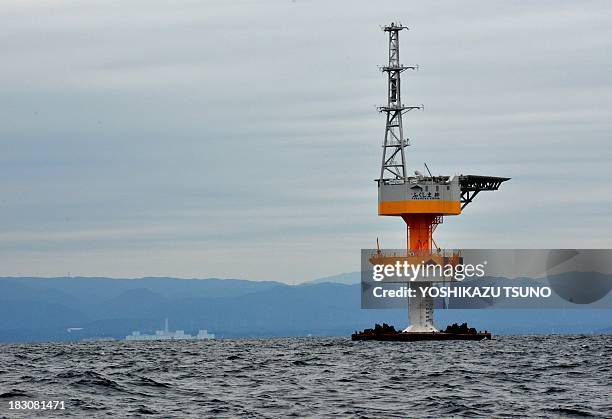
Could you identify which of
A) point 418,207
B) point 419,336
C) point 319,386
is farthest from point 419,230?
point 319,386

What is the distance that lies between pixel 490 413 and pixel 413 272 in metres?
75.4

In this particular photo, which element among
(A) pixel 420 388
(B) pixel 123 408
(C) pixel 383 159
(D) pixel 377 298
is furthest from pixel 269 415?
(D) pixel 377 298

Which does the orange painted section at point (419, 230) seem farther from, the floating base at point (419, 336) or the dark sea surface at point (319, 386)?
the dark sea surface at point (319, 386)

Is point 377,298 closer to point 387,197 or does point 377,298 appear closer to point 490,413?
Answer: point 387,197

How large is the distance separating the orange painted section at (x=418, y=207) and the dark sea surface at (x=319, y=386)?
120ft

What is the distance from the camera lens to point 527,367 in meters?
76.2

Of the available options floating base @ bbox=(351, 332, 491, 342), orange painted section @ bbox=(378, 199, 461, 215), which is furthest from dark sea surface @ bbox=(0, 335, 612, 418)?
orange painted section @ bbox=(378, 199, 461, 215)

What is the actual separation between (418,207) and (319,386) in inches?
2604

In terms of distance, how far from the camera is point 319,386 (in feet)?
201

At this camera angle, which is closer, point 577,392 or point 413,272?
point 577,392

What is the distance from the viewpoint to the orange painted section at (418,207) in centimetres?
12581

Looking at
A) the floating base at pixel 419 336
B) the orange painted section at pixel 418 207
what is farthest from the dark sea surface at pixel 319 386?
the orange painted section at pixel 418 207

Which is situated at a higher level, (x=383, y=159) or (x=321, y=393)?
(x=383, y=159)

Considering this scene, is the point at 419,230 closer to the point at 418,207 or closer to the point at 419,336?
the point at 418,207
